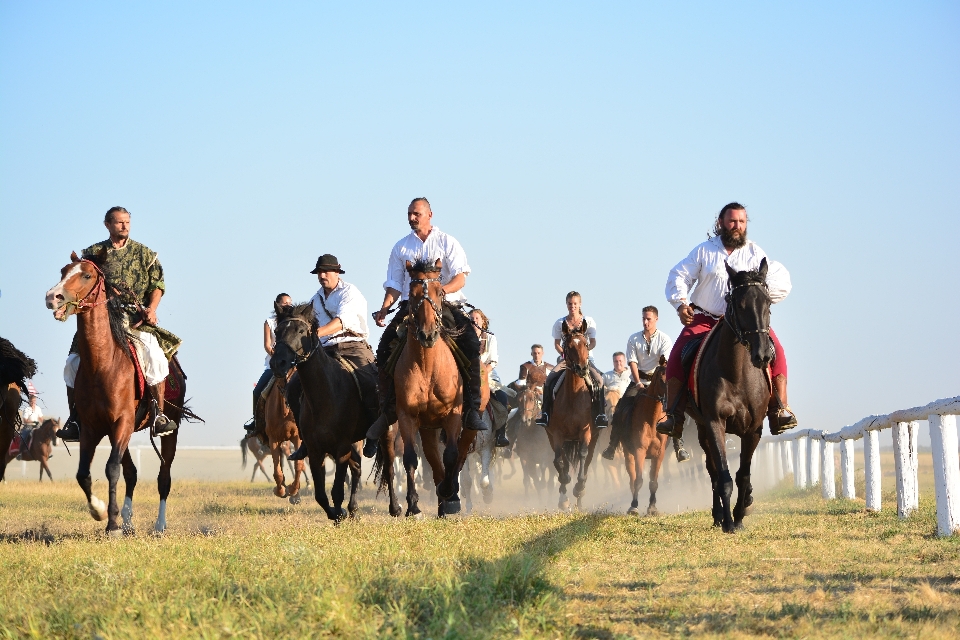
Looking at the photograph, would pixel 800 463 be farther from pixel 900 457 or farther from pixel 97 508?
pixel 97 508

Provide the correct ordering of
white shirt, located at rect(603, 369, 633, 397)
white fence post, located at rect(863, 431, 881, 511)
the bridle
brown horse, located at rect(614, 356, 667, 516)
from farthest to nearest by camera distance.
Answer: white shirt, located at rect(603, 369, 633, 397)
brown horse, located at rect(614, 356, 667, 516)
white fence post, located at rect(863, 431, 881, 511)
the bridle

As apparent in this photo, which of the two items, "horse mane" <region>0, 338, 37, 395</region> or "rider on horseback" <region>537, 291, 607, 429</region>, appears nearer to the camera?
"horse mane" <region>0, 338, 37, 395</region>

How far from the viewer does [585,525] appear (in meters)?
11.1

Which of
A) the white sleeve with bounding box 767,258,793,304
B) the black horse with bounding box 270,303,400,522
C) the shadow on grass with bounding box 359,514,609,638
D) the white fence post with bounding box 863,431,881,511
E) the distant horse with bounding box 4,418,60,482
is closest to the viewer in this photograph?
the shadow on grass with bounding box 359,514,609,638

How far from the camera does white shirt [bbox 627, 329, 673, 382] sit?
20.5 meters

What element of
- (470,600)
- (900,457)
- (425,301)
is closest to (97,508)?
(425,301)

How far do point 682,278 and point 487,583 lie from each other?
6.60 m

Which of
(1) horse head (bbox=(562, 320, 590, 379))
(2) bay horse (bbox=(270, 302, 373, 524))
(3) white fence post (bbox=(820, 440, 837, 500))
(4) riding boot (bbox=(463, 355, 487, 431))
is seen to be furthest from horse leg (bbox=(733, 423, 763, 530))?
(1) horse head (bbox=(562, 320, 590, 379))

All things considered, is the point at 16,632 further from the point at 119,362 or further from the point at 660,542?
the point at 119,362

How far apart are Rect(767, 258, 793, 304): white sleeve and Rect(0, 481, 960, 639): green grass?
252 centimetres

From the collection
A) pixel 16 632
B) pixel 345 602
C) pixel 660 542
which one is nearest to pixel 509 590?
pixel 345 602

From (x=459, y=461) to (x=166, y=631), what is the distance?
7496mm

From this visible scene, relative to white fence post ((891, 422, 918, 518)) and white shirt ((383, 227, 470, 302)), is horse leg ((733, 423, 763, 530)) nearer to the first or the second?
white fence post ((891, 422, 918, 518))

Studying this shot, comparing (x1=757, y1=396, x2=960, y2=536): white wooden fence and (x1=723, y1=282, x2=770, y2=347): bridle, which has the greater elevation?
(x1=723, y1=282, x2=770, y2=347): bridle
